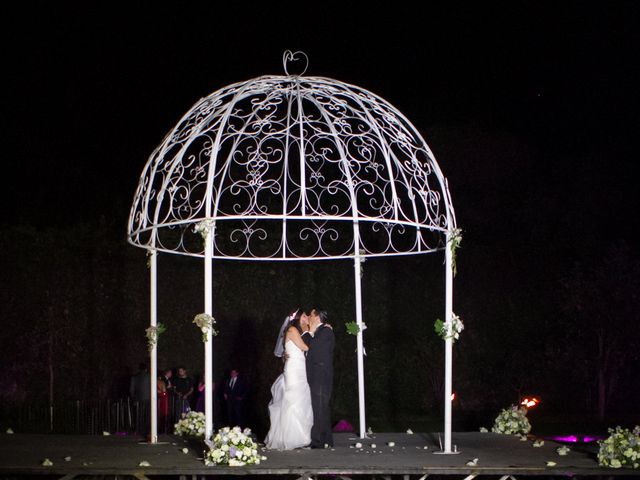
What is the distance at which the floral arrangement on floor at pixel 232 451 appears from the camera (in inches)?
403

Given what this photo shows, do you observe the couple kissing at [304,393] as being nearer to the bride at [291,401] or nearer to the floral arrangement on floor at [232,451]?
the bride at [291,401]

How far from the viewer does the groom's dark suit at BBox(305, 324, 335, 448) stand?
474 inches

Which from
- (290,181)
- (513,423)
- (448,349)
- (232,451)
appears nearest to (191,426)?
(232,451)

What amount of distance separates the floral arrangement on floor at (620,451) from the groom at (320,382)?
3.21 metres

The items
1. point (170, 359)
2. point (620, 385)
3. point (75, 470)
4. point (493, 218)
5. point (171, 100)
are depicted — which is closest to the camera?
point (75, 470)

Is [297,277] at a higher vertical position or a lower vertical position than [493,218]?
lower

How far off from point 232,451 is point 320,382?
2.08m

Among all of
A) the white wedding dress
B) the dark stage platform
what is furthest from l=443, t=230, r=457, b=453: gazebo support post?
the white wedding dress

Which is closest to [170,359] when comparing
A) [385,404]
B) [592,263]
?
[385,404]

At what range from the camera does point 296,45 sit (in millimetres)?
27078

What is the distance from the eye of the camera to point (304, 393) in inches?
476

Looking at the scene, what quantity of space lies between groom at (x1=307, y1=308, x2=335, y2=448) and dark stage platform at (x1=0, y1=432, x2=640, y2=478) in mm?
261

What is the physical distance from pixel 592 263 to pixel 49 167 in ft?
47.1

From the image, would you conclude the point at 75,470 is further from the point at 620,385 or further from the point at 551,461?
the point at 620,385
